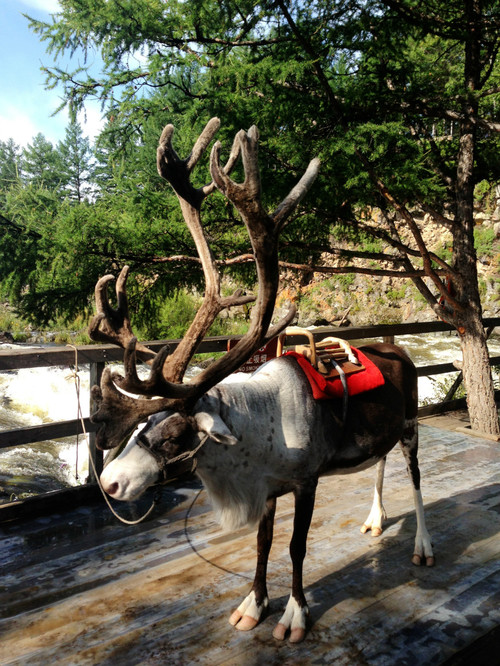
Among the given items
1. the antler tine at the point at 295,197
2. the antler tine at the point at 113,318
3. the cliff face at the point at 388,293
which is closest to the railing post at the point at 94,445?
the antler tine at the point at 113,318

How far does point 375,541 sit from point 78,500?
Answer: 2.09 meters

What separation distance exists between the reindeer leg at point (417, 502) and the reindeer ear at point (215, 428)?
1.56 meters

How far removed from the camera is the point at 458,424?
6039mm

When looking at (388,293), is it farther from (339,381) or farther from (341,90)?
(339,381)

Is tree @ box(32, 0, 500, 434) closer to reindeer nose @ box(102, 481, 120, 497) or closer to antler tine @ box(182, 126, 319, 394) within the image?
antler tine @ box(182, 126, 319, 394)

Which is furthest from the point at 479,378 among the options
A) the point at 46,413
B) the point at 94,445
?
the point at 46,413

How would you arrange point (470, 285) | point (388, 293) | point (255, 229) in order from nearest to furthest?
point (255, 229) → point (470, 285) → point (388, 293)

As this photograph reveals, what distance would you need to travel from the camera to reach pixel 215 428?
2127mm

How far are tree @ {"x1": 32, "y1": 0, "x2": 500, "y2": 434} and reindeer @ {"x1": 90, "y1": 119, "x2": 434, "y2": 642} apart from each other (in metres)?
2.24

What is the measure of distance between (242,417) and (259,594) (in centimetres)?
91

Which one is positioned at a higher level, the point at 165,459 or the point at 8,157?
the point at 8,157

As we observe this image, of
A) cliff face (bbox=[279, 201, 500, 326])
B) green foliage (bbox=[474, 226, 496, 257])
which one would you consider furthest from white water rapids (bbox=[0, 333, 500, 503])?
green foliage (bbox=[474, 226, 496, 257])

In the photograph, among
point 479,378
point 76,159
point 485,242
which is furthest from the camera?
point 76,159

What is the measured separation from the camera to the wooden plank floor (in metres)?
2.33
